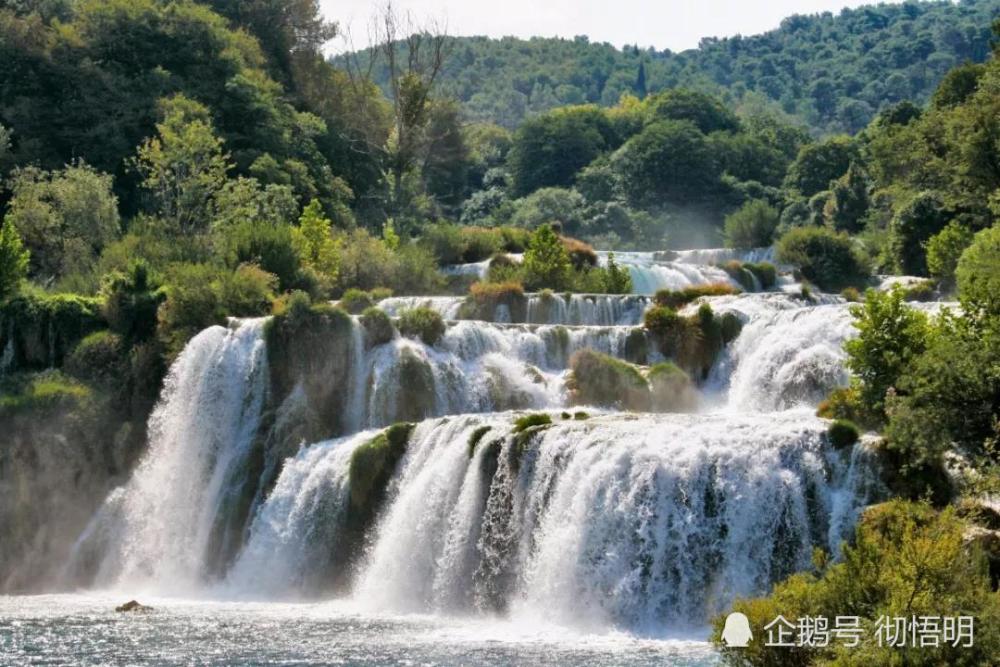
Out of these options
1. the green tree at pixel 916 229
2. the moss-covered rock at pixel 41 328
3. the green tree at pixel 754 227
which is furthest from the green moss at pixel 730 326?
the green tree at pixel 754 227

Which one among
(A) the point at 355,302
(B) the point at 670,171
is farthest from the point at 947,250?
(B) the point at 670,171

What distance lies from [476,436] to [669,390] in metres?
8.63

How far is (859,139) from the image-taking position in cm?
11212

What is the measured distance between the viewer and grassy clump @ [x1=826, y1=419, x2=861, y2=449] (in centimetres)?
3045

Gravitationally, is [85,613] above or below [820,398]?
below

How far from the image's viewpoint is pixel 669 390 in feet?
137

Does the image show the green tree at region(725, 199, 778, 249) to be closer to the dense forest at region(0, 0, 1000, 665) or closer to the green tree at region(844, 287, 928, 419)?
the dense forest at region(0, 0, 1000, 665)

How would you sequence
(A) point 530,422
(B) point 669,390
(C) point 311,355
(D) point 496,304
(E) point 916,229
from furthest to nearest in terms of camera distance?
(E) point 916,229 → (D) point 496,304 → (C) point 311,355 → (B) point 669,390 → (A) point 530,422

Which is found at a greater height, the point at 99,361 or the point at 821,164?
the point at 821,164

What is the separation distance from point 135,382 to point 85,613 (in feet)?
35.3

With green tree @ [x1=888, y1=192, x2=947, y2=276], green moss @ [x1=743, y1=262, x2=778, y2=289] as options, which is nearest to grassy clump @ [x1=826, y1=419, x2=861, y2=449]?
green moss @ [x1=743, y1=262, x2=778, y2=289]

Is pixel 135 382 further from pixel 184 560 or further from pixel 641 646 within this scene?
pixel 641 646

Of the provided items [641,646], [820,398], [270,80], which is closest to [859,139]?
[270,80]

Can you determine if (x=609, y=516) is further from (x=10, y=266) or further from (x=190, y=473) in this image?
(x=10, y=266)
